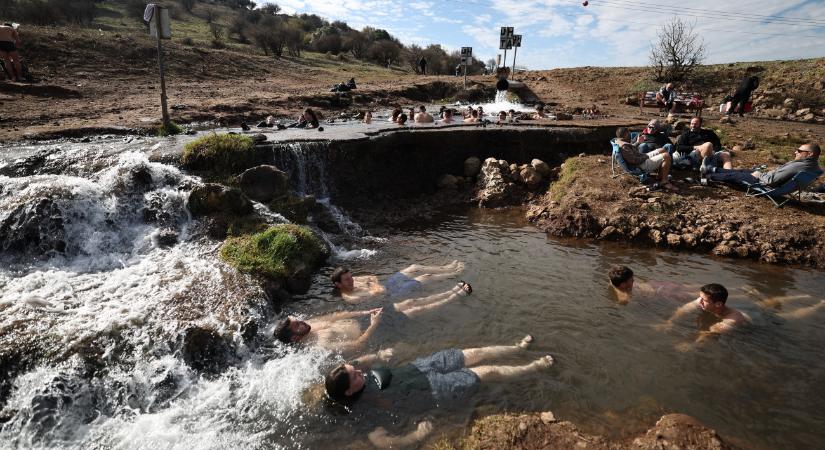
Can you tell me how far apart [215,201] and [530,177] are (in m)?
7.26

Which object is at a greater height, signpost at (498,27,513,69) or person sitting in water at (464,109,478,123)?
signpost at (498,27,513,69)

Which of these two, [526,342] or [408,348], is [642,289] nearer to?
[526,342]

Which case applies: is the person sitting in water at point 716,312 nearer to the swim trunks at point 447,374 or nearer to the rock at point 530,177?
the swim trunks at point 447,374

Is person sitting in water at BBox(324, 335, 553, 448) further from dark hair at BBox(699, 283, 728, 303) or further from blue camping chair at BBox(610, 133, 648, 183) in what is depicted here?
blue camping chair at BBox(610, 133, 648, 183)

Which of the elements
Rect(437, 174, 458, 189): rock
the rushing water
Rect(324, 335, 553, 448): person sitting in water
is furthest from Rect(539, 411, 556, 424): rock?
Rect(437, 174, 458, 189): rock

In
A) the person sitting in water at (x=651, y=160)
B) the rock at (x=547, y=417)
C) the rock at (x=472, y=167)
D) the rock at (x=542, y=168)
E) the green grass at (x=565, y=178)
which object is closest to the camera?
the rock at (x=547, y=417)

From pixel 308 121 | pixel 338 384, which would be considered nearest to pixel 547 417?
pixel 338 384

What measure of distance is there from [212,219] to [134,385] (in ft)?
11.7

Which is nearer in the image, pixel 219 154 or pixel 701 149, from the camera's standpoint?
pixel 219 154

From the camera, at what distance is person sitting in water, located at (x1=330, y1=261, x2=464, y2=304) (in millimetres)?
6422

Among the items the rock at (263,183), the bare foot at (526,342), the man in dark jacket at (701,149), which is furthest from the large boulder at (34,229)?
the man in dark jacket at (701,149)

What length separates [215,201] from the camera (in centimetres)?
786

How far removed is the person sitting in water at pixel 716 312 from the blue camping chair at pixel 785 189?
4.23 meters

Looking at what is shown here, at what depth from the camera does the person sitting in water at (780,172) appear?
8.08m
